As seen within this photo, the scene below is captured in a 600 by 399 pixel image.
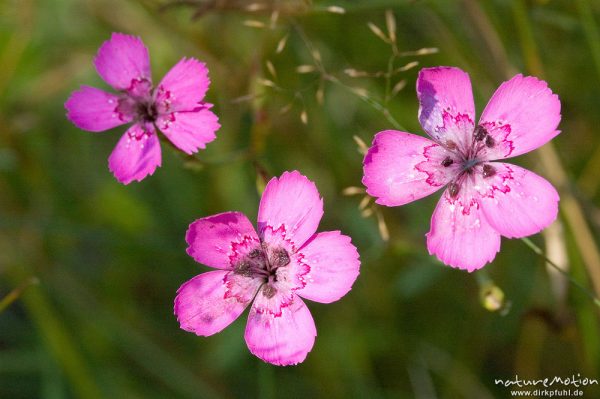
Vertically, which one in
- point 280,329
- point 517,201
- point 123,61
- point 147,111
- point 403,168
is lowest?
point 280,329

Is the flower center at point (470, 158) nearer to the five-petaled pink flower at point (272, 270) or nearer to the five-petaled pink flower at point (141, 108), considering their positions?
the five-petaled pink flower at point (272, 270)

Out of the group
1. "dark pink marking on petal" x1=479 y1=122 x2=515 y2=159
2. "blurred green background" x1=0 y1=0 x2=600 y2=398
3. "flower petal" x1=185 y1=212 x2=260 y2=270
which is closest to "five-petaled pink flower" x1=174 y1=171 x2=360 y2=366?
"flower petal" x1=185 y1=212 x2=260 y2=270

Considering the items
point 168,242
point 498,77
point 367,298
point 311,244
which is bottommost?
point 311,244

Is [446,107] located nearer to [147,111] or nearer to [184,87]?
[184,87]

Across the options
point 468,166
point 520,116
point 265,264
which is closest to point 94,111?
point 265,264

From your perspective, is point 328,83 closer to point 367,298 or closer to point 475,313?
point 367,298

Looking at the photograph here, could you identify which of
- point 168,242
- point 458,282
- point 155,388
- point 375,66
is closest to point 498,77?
point 375,66
